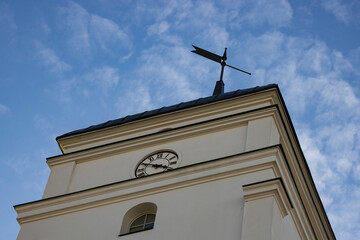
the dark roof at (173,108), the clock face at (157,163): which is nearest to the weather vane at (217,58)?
the dark roof at (173,108)

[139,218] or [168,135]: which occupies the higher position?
[168,135]

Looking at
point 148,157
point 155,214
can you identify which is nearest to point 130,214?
point 155,214

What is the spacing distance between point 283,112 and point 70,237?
645 centimetres

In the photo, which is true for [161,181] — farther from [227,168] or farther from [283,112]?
[283,112]

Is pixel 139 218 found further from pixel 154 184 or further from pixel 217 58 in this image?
pixel 217 58

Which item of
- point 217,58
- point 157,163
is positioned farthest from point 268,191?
point 217,58

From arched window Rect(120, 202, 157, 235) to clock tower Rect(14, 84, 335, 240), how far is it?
0.03 metres

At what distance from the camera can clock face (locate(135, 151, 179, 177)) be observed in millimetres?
24562


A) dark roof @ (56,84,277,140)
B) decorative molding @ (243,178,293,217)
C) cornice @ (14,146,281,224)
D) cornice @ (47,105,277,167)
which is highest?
dark roof @ (56,84,277,140)

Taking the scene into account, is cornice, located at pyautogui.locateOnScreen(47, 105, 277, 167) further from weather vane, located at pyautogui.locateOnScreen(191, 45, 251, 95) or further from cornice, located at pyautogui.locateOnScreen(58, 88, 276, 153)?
weather vane, located at pyautogui.locateOnScreen(191, 45, 251, 95)

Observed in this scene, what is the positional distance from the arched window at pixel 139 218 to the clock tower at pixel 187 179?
28mm

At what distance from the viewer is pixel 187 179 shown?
23344 mm

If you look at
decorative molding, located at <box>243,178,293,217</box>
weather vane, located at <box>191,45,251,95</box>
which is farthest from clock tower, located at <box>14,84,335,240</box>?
weather vane, located at <box>191,45,251,95</box>

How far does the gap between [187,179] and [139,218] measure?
1488 mm
